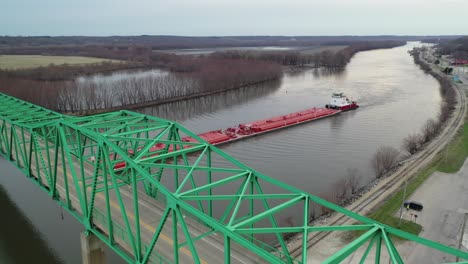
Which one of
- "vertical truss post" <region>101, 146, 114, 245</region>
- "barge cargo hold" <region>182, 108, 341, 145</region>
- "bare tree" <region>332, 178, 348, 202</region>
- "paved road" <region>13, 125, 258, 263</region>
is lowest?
"bare tree" <region>332, 178, 348, 202</region>

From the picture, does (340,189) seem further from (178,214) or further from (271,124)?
(271,124)

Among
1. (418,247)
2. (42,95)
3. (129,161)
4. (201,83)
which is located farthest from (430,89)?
(129,161)

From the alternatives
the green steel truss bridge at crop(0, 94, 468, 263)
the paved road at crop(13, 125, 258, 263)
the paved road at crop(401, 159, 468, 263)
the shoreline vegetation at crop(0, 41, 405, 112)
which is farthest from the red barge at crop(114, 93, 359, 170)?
the shoreline vegetation at crop(0, 41, 405, 112)

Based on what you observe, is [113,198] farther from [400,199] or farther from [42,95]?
[42,95]

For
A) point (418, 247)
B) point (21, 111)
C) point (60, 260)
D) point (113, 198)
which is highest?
point (21, 111)

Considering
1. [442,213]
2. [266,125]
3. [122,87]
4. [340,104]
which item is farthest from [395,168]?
[122,87]

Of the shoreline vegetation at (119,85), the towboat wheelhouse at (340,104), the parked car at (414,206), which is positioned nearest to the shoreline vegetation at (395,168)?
the parked car at (414,206)

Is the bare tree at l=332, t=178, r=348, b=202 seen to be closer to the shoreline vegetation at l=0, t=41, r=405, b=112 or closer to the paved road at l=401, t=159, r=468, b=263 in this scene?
the paved road at l=401, t=159, r=468, b=263
